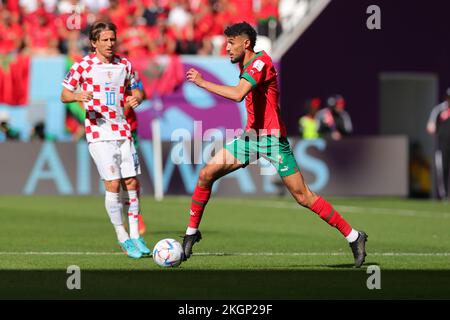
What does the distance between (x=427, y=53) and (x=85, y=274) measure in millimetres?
21185

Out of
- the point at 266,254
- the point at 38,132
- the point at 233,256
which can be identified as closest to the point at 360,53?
the point at 38,132

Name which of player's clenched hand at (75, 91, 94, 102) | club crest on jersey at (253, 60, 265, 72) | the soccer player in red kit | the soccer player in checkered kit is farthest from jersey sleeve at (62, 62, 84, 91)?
club crest on jersey at (253, 60, 265, 72)

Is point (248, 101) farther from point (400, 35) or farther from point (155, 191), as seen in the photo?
point (400, 35)

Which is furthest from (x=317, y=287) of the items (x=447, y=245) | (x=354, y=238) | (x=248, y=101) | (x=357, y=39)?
(x=357, y=39)

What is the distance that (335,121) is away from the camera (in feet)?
96.2

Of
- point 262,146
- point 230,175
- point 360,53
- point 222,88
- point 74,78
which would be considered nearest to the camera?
point 222,88

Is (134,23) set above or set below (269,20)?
below

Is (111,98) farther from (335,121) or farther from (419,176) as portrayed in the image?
(335,121)

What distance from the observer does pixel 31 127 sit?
2816cm

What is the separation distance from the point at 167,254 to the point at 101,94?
6.47ft

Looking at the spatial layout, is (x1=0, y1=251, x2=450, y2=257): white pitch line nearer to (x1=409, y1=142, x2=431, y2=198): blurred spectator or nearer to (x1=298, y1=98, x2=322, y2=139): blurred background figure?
(x1=298, y1=98, x2=322, y2=139): blurred background figure

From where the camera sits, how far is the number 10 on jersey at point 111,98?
12.3 m

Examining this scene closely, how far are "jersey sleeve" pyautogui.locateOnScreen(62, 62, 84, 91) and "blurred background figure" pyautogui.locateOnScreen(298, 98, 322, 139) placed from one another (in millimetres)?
16040

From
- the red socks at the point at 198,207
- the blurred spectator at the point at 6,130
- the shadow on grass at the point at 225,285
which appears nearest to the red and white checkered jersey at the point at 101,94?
the red socks at the point at 198,207
